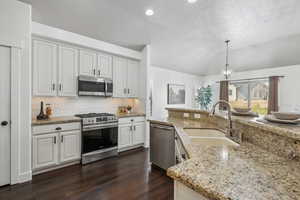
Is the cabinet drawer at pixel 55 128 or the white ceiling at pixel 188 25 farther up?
the white ceiling at pixel 188 25

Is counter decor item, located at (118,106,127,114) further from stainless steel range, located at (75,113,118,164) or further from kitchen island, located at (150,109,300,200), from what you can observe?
kitchen island, located at (150,109,300,200)

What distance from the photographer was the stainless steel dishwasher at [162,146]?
272 centimetres

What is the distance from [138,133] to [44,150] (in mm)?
2151

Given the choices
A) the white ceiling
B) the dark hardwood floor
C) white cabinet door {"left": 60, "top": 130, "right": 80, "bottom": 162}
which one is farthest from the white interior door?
the white ceiling

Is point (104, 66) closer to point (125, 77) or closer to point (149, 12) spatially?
point (125, 77)

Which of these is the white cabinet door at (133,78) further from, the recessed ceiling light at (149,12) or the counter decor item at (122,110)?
the recessed ceiling light at (149,12)

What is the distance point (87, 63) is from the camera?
3582 millimetres

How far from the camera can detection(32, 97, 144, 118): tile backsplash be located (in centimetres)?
332

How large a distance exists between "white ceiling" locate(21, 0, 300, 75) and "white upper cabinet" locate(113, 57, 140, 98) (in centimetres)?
48

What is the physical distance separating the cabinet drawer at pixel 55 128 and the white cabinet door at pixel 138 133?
1.46 meters

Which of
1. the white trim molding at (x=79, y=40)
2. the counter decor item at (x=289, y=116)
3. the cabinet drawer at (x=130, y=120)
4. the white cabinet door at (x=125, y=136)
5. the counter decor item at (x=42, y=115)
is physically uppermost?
the white trim molding at (x=79, y=40)

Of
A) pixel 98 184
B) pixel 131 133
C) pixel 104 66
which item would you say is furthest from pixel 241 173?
pixel 104 66

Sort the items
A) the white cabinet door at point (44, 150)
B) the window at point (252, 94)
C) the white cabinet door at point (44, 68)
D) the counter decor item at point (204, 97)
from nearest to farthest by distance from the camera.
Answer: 1. the white cabinet door at point (44, 150)
2. the white cabinet door at point (44, 68)
3. the window at point (252, 94)
4. the counter decor item at point (204, 97)

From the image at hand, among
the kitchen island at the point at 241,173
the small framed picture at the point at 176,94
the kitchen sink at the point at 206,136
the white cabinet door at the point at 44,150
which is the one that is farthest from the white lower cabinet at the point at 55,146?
the small framed picture at the point at 176,94
